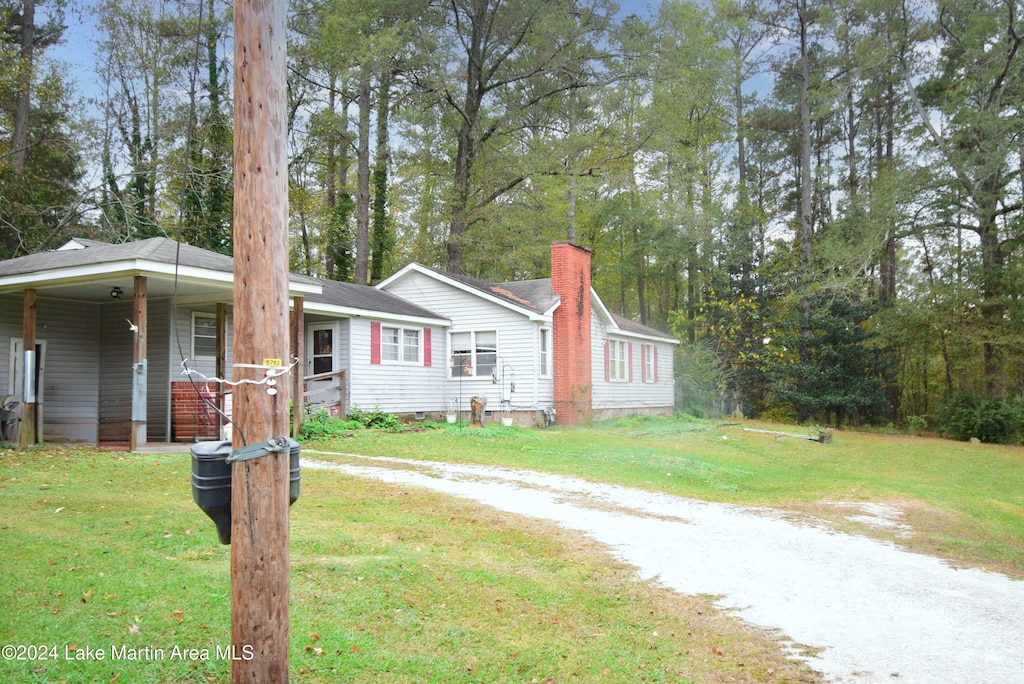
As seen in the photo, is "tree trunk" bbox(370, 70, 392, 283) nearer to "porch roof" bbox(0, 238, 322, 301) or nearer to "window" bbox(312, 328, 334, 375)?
"window" bbox(312, 328, 334, 375)

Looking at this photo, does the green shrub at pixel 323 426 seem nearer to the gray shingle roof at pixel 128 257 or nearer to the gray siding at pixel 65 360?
the gray shingle roof at pixel 128 257

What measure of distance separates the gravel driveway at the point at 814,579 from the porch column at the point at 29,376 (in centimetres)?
626

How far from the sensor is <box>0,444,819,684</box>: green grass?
4637mm

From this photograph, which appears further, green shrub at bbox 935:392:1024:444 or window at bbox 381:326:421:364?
green shrub at bbox 935:392:1024:444

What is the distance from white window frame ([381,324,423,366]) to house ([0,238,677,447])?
57mm

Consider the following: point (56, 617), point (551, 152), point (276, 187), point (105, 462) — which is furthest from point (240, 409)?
point (551, 152)

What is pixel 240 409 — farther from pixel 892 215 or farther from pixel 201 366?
pixel 892 215

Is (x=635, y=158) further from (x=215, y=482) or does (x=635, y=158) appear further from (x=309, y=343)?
(x=215, y=482)

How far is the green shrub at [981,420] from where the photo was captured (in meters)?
25.6

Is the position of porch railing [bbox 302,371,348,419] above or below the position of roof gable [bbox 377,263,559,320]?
below

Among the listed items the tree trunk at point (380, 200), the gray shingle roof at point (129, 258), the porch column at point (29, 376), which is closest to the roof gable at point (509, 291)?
the gray shingle roof at point (129, 258)

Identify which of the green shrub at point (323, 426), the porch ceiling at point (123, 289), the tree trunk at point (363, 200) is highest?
the tree trunk at point (363, 200)

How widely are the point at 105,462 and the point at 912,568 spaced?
11305 millimetres

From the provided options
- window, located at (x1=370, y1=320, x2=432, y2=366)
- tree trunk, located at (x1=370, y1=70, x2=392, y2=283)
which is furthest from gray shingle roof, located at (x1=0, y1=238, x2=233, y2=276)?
tree trunk, located at (x1=370, y1=70, x2=392, y2=283)
